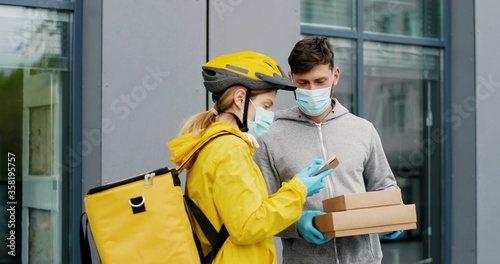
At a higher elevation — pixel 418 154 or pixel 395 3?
pixel 395 3

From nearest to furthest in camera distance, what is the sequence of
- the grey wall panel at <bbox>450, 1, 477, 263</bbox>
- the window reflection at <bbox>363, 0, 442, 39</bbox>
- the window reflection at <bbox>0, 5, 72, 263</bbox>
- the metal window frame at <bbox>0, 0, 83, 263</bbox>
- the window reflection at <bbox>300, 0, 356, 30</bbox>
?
the window reflection at <bbox>0, 5, 72, 263</bbox>, the metal window frame at <bbox>0, 0, 83, 263</bbox>, the window reflection at <bbox>300, 0, 356, 30</bbox>, the window reflection at <bbox>363, 0, 442, 39</bbox>, the grey wall panel at <bbox>450, 1, 477, 263</bbox>

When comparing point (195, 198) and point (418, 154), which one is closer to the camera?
point (195, 198)

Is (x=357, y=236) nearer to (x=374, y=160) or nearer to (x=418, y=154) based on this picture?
(x=374, y=160)

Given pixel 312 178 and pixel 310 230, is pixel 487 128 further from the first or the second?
pixel 312 178

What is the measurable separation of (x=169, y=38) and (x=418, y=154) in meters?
2.59

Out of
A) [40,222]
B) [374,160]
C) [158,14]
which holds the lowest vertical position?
[40,222]

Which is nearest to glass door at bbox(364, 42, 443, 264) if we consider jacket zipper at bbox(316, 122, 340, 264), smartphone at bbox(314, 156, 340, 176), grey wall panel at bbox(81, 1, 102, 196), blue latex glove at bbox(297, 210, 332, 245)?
grey wall panel at bbox(81, 1, 102, 196)

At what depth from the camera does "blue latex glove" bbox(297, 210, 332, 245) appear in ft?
10.5

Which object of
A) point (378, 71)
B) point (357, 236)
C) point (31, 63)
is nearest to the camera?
point (357, 236)

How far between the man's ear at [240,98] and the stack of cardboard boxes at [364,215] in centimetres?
57

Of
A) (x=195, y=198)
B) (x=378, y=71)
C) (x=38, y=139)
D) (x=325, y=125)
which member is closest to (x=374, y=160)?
(x=325, y=125)

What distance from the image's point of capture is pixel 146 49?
4.65m

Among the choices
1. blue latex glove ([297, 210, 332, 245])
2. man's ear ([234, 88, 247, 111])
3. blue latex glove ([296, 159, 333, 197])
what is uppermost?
man's ear ([234, 88, 247, 111])

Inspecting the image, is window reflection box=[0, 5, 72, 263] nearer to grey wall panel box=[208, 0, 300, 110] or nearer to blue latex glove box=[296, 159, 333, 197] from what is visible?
grey wall panel box=[208, 0, 300, 110]
